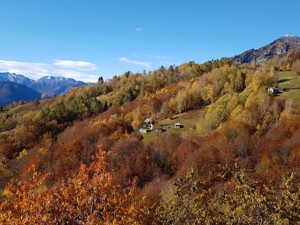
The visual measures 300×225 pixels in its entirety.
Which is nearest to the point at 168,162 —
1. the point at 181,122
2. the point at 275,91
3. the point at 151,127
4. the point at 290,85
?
the point at 151,127

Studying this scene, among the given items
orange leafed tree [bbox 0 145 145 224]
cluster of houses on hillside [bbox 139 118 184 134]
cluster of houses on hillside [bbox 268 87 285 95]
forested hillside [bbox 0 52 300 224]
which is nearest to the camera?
orange leafed tree [bbox 0 145 145 224]

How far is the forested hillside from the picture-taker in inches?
638

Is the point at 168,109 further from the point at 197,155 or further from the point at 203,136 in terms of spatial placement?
the point at 197,155

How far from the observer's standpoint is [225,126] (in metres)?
117

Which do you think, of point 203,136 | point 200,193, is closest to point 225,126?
point 203,136

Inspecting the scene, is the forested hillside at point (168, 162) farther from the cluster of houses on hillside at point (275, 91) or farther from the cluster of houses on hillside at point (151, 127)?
the cluster of houses on hillside at point (151, 127)

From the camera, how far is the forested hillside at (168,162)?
1620 centimetres

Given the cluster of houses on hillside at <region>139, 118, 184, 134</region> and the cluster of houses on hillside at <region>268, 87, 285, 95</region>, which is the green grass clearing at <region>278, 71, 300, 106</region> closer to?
the cluster of houses on hillside at <region>268, 87, 285, 95</region>

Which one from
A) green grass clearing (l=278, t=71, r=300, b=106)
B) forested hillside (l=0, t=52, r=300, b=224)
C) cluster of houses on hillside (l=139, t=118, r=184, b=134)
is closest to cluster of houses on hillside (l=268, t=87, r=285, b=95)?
green grass clearing (l=278, t=71, r=300, b=106)

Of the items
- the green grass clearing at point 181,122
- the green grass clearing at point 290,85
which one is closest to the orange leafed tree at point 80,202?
the green grass clearing at point 181,122

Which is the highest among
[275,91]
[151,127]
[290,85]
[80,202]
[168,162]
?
[80,202]

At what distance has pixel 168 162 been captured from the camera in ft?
370

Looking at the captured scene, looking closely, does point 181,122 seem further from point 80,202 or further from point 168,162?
point 80,202

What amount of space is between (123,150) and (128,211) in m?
99.5
